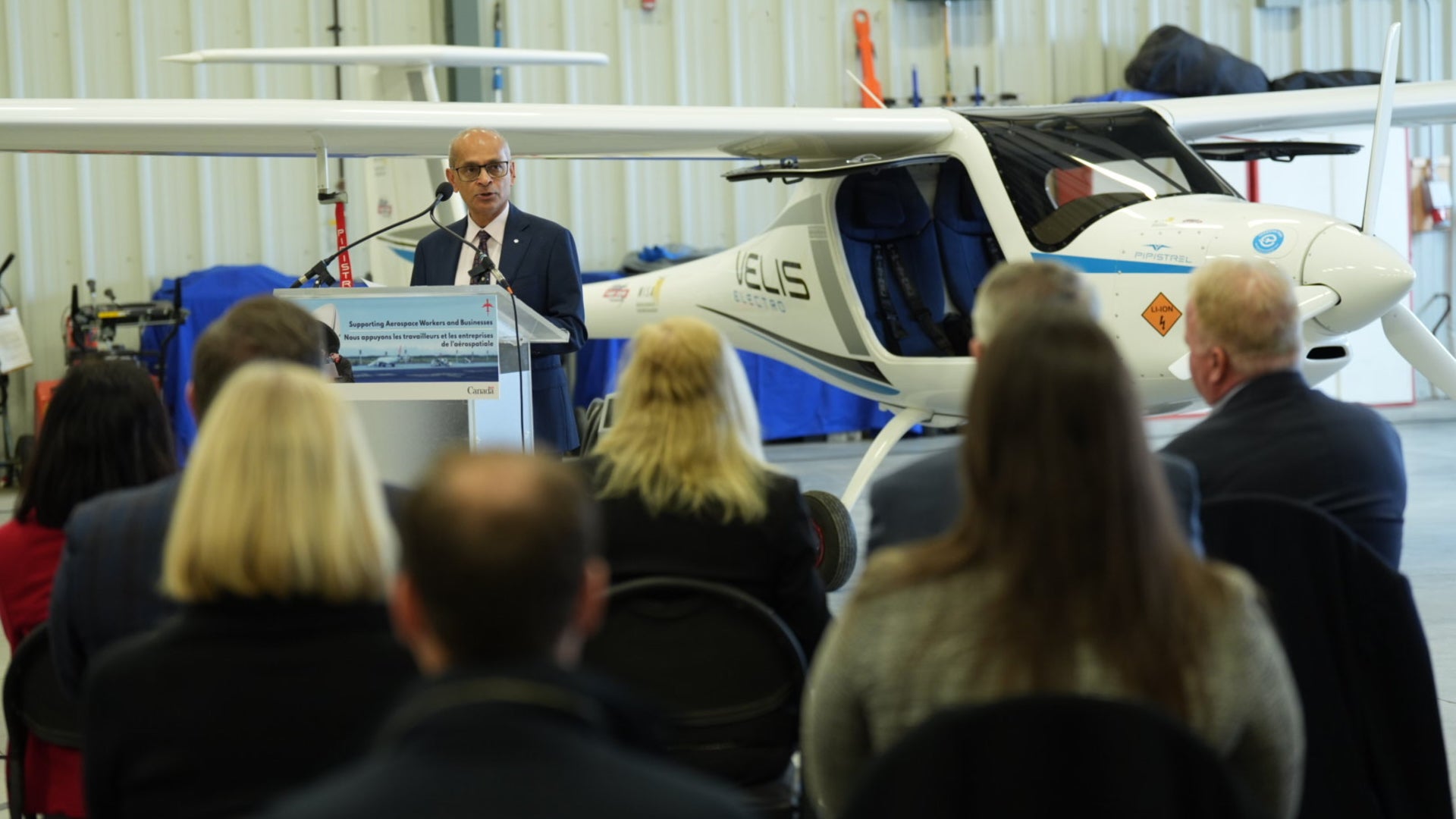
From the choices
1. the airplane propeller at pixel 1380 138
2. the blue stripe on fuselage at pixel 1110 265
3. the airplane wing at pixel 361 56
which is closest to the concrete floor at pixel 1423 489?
the blue stripe on fuselage at pixel 1110 265

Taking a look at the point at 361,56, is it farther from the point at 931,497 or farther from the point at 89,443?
the point at 931,497

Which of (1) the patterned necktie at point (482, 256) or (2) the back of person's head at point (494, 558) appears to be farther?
(1) the patterned necktie at point (482, 256)

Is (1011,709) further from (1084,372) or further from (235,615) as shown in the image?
(235,615)

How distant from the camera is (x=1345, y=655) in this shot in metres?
2.24

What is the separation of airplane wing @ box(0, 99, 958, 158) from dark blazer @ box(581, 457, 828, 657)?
3989 millimetres

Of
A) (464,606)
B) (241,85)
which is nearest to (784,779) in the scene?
(464,606)

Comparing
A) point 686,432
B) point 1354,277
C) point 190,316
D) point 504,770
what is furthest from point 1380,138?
point 190,316

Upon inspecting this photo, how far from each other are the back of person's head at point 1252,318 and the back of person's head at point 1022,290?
228 millimetres

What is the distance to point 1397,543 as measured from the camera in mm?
2658

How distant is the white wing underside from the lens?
5797 mm

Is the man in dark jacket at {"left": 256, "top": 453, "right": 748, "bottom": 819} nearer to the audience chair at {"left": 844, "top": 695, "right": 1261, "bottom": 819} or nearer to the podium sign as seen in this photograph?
the audience chair at {"left": 844, "top": 695, "right": 1261, "bottom": 819}

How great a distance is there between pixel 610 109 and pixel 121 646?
505cm

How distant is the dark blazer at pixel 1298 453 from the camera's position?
2.51 m

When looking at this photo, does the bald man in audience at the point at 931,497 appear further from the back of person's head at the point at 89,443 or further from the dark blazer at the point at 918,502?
the back of person's head at the point at 89,443
